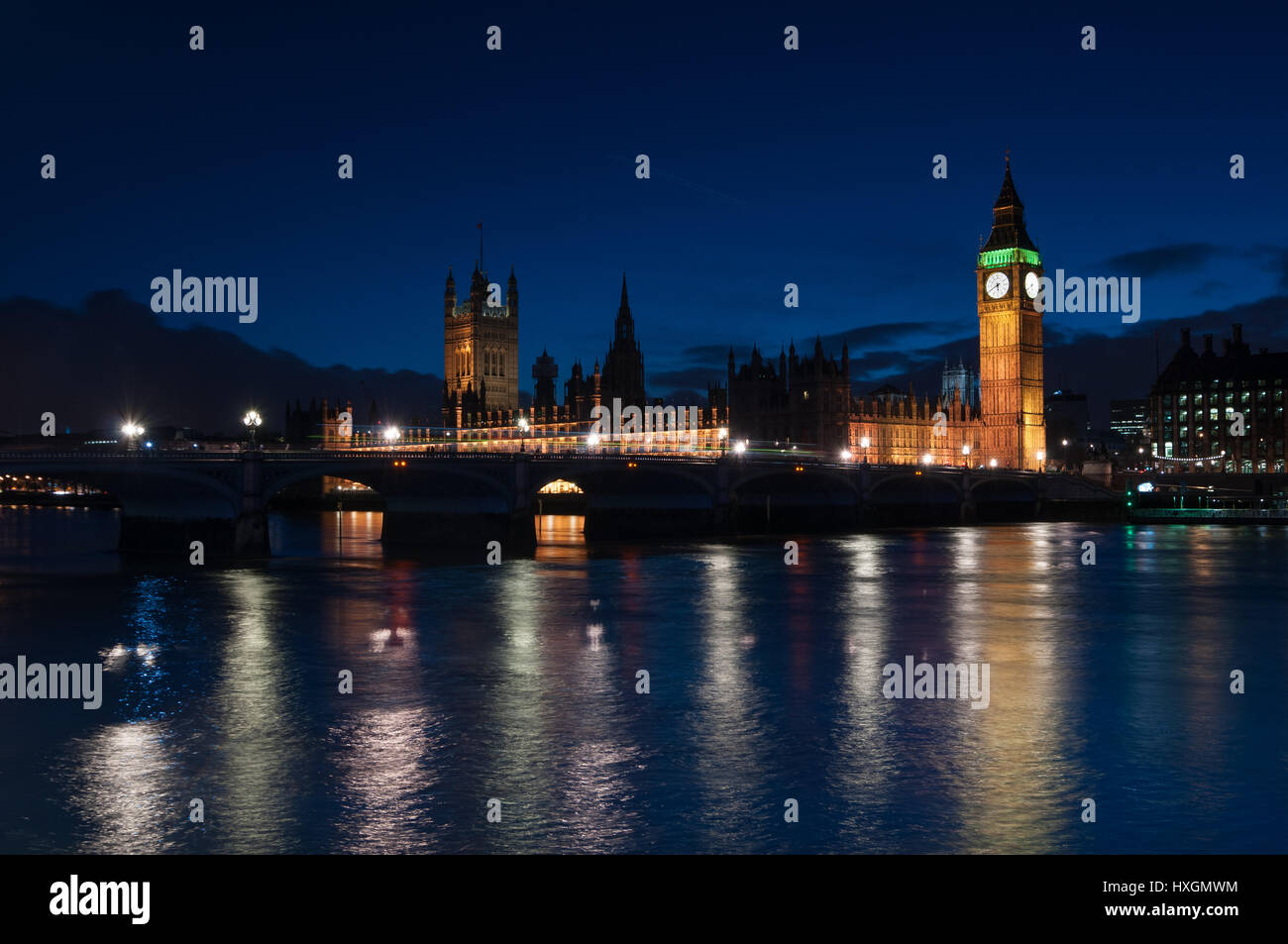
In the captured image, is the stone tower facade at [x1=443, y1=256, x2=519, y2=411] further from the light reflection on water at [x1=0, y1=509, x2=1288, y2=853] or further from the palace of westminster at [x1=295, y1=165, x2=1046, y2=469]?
the light reflection on water at [x1=0, y1=509, x2=1288, y2=853]

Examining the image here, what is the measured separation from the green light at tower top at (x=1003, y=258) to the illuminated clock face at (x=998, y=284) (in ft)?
4.00

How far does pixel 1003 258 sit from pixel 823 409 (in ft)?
131

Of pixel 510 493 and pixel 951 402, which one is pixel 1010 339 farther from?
pixel 510 493

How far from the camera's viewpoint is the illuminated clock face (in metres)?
134

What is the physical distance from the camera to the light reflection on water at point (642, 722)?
40.6ft

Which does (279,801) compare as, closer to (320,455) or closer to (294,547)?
(320,455)

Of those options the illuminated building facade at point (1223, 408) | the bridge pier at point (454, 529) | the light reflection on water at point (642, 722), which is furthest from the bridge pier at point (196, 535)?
the illuminated building facade at point (1223, 408)

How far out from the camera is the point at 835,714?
1827 cm

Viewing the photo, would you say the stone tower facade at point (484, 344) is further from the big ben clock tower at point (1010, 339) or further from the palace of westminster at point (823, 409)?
the big ben clock tower at point (1010, 339)

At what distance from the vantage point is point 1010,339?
437 feet

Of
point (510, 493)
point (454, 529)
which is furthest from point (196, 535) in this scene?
point (510, 493)

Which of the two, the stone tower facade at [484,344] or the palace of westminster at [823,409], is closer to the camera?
the palace of westminster at [823,409]
